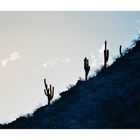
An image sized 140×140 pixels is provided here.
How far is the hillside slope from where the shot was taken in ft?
52.6

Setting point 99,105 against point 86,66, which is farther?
point 86,66

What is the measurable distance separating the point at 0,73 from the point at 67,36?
7.61ft

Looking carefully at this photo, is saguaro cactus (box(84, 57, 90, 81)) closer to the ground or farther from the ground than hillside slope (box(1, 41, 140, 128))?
farther from the ground

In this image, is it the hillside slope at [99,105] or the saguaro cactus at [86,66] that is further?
the saguaro cactus at [86,66]

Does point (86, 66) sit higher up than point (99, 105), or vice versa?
point (86, 66)

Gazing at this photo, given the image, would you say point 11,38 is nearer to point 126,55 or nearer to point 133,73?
point 133,73

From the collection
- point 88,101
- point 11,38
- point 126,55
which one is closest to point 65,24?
point 11,38

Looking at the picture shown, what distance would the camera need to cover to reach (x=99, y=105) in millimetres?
17094

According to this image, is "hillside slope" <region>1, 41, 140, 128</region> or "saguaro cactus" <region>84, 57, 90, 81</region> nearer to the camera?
"hillside slope" <region>1, 41, 140, 128</region>

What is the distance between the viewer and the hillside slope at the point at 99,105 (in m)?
16.0

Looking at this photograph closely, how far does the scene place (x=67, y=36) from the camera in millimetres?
16156

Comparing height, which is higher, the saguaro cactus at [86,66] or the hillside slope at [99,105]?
the saguaro cactus at [86,66]
